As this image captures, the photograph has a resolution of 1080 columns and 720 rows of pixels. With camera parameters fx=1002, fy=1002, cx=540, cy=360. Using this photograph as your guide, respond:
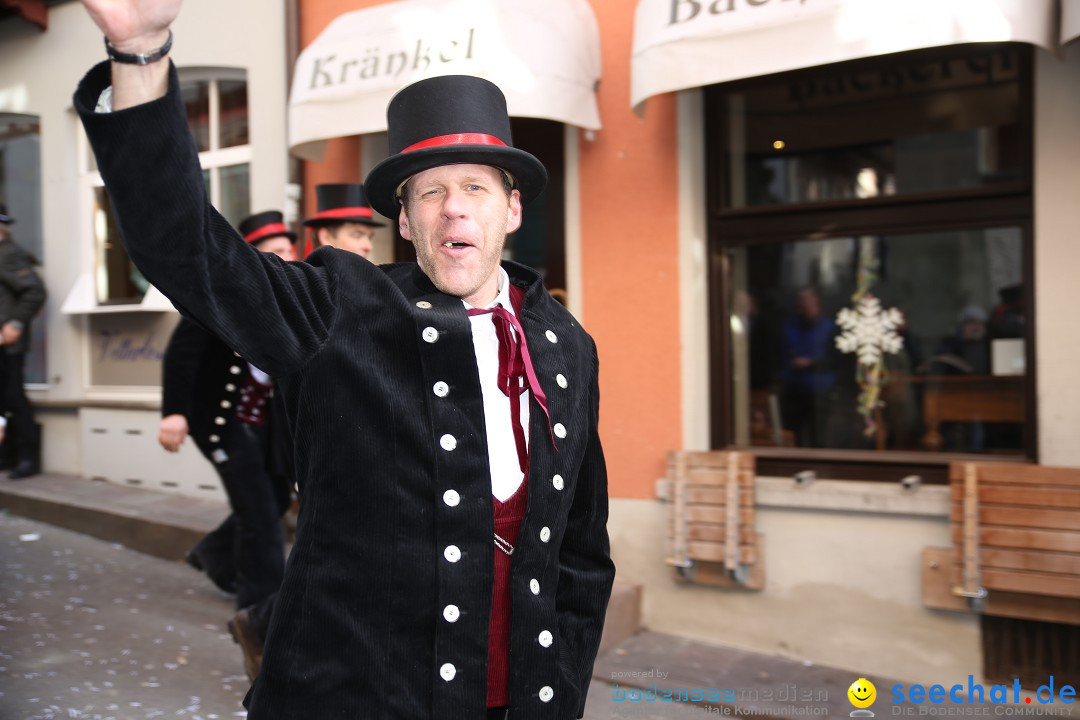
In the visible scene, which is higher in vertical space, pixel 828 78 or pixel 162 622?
pixel 828 78

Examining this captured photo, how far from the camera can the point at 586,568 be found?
2174 millimetres

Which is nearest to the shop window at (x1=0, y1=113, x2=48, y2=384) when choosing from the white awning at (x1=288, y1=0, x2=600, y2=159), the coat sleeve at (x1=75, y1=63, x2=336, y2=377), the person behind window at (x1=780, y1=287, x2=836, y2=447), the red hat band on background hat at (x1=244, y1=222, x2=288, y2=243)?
the white awning at (x1=288, y1=0, x2=600, y2=159)

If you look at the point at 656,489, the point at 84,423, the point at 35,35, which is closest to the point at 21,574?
the point at 84,423

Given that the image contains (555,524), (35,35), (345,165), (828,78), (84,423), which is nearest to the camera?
(555,524)

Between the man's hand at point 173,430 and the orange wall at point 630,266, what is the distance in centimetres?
222

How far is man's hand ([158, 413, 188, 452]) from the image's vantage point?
4.91m

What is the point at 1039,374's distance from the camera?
462cm

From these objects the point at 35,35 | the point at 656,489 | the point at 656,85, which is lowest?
the point at 656,489

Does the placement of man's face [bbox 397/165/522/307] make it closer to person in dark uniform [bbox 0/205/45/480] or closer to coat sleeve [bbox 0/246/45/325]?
person in dark uniform [bbox 0/205/45/480]

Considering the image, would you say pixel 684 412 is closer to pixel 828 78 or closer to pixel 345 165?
pixel 828 78

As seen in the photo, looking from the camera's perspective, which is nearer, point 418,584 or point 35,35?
point 418,584

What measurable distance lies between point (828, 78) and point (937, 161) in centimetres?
76

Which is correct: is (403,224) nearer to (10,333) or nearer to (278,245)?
(278,245)

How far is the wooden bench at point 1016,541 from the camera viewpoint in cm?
429
